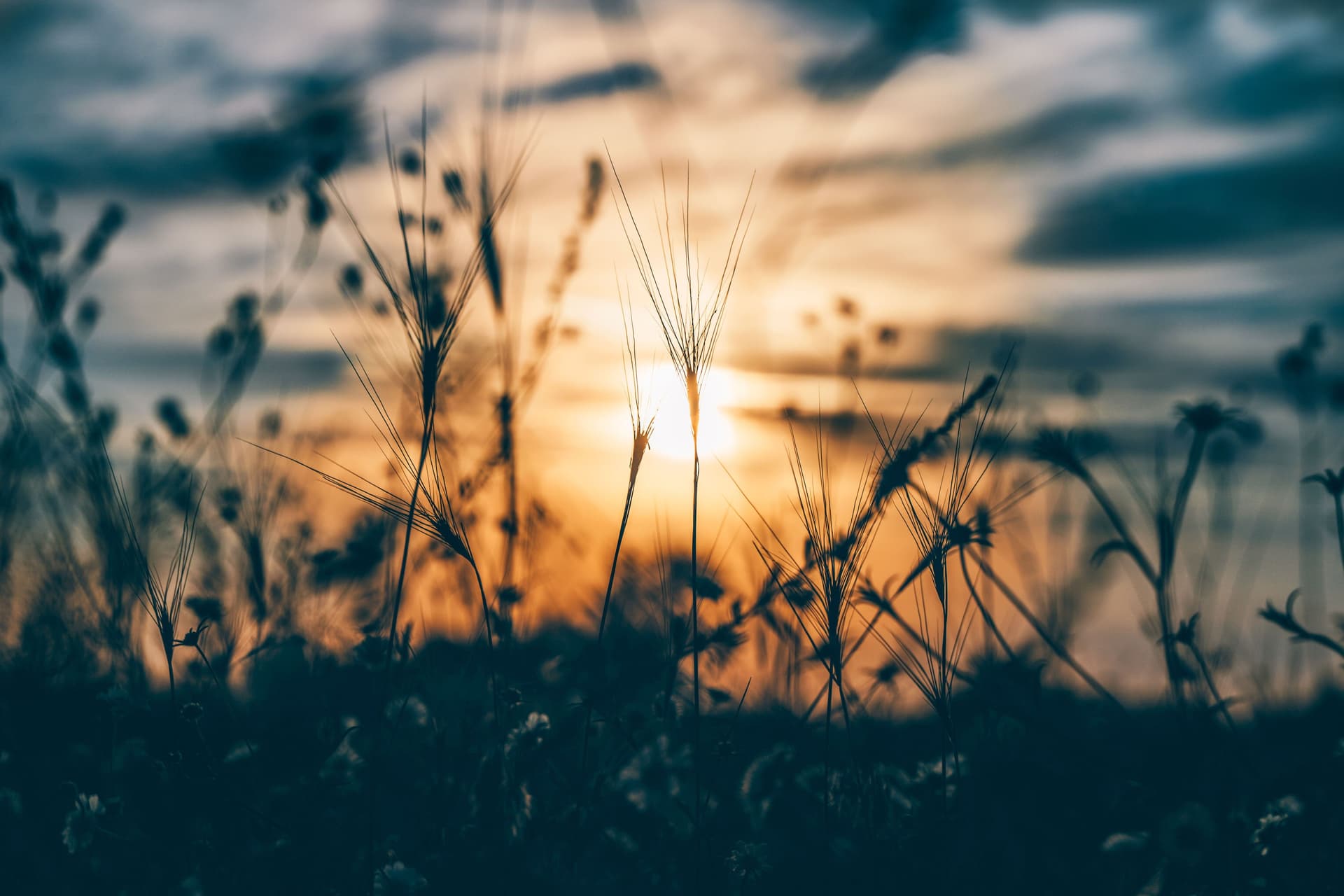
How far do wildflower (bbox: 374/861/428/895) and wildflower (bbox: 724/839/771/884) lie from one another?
829mm

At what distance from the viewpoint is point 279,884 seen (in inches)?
91.0

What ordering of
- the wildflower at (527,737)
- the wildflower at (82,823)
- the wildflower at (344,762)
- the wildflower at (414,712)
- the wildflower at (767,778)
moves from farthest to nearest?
the wildflower at (414,712) → the wildflower at (767,778) → the wildflower at (344,762) → the wildflower at (527,737) → the wildflower at (82,823)

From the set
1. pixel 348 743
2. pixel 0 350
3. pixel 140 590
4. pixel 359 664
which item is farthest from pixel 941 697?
pixel 0 350

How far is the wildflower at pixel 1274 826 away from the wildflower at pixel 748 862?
1317 millimetres

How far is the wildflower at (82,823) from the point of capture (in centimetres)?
237

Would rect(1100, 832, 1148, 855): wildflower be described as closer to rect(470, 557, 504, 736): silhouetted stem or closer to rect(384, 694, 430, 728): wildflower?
rect(470, 557, 504, 736): silhouetted stem

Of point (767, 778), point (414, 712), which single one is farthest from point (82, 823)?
point (767, 778)

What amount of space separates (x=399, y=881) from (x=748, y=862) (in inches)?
36.7

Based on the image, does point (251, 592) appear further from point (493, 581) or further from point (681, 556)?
point (681, 556)

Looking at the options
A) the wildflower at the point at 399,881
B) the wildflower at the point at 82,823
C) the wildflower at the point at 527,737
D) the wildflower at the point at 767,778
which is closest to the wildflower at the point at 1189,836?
the wildflower at the point at 767,778

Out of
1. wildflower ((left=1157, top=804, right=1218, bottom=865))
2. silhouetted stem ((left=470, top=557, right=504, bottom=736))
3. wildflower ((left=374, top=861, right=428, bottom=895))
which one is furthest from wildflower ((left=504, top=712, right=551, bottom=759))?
wildflower ((left=1157, top=804, right=1218, bottom=865))

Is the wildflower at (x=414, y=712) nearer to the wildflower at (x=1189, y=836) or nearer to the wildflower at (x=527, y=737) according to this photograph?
the wildflower at (x=527, y=737)

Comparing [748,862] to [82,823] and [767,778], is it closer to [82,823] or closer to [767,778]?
[767,778]

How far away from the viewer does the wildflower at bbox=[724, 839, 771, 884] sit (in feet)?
7.52
